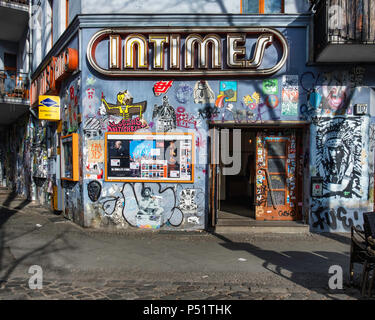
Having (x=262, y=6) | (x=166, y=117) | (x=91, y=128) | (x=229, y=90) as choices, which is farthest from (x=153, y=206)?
(x=262, y=6)

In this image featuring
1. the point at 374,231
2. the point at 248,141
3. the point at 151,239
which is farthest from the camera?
the point at 248,141

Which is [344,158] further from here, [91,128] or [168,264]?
[91,128]

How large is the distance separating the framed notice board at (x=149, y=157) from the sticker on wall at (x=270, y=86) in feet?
7.02

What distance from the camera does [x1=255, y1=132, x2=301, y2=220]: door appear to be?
8.73m

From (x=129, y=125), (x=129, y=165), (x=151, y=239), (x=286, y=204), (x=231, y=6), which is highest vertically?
(x=231, y=6)

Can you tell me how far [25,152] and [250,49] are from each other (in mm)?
12031

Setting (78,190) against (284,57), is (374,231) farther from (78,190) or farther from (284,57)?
(78,190)

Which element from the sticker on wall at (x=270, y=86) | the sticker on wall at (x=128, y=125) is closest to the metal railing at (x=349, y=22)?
the sticker on wall at (x=270, y=86)

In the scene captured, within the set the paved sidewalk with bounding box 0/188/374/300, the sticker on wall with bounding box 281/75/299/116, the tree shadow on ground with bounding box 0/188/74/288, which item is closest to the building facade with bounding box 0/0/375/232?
the sticker on wall with bounding box 281/75/299/116

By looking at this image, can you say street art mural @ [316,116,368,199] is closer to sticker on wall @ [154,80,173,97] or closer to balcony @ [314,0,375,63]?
balcony @ [314,0,375,63]

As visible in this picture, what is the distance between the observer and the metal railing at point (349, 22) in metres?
7.12

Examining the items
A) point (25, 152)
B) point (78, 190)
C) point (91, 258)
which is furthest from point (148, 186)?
point (25, 152)

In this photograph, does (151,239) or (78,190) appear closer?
(151,239)

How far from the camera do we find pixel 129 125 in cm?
848
